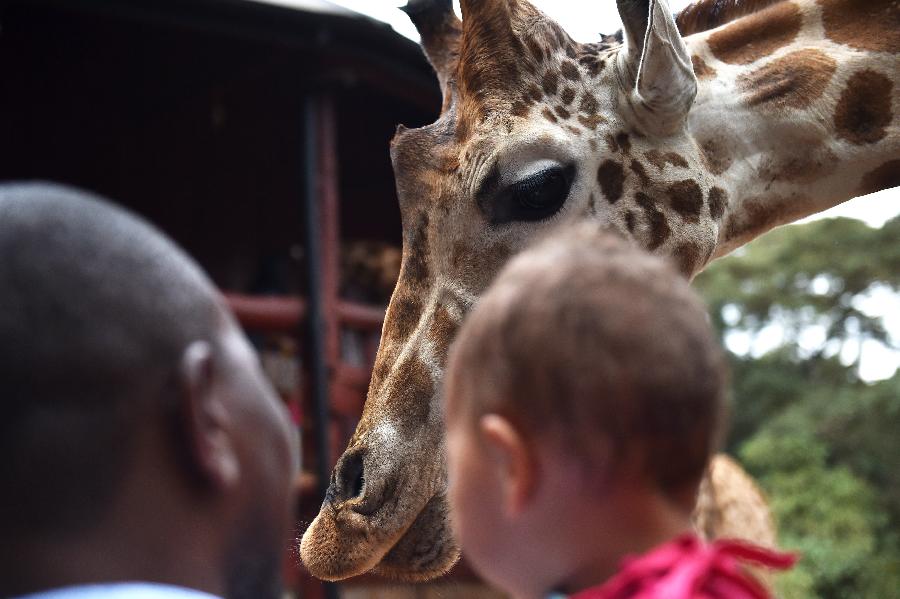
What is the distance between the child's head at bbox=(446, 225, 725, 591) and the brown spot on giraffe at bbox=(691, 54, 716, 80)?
7.65ft

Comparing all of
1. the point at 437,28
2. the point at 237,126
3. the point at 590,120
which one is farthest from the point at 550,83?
the point at 237,126

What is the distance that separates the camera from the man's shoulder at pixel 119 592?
3.76ft

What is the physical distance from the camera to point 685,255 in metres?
3.32

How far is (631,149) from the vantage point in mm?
3383

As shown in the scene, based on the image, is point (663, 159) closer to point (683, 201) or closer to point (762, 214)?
point (683, 201)

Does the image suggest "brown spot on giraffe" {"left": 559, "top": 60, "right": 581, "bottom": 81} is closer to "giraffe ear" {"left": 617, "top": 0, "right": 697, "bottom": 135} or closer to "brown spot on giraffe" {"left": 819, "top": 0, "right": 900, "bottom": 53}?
"giraffe ear" {"left": 617, "top": 0, "right": 697, "bottom": 135}

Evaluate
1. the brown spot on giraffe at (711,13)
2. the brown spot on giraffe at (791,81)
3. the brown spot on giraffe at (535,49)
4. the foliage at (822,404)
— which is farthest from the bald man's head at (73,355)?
the foliage at (822,404)

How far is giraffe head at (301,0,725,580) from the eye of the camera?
3.08 metres

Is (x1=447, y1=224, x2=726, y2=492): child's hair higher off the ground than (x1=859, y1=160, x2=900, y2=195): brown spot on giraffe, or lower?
higher

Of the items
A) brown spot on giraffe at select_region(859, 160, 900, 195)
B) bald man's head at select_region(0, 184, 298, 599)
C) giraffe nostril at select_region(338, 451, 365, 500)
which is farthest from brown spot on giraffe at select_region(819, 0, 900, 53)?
bald man's head at select_region(0, 184, 298, 599)

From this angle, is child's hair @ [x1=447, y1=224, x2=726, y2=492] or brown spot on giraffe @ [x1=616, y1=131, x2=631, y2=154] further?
brown spot on giraffe @ [x1=616, y1=131, x2=631, y2=154]

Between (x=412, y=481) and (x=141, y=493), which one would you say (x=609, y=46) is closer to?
(x=412, y=481)

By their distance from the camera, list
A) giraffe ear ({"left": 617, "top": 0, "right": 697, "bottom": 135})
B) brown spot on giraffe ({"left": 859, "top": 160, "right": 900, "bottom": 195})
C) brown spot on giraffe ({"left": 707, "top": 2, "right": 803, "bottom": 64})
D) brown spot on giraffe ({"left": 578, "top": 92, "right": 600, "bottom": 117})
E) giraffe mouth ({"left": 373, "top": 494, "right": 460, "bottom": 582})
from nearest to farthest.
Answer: giraffe mouth ({"left": 373, "top": 494, "right": 460, "bottom": 582}), giraffe ear ({"left": 617, "top": 0, "right": 697, "bottom": 135}), brown spot on giraffe ({"left": 578, "top": 92, "right": 600, "bottom": 117}), brown spot on giraffe ({"left": 859, "top": 160, "right": 900, "bottom": 195}), brown spot on giraffe ({"left": 707, "top": 2, "right": 803, "bottom": 64})

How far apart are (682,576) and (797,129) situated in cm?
254
